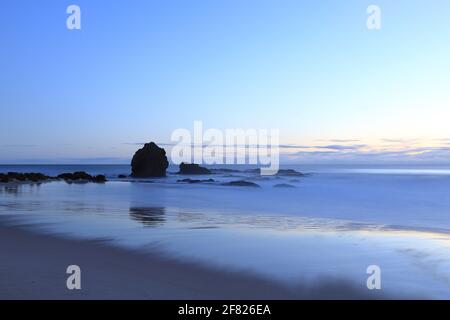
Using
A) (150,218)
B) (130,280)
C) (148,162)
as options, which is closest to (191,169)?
(148,162)

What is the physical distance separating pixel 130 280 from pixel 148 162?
146 ft

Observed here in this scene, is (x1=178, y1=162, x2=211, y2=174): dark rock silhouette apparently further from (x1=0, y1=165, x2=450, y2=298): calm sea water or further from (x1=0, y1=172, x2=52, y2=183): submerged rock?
(x1=0, y1=165, x2=450, y2=298): calm sea water

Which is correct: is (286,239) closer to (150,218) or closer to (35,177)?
(150,218)

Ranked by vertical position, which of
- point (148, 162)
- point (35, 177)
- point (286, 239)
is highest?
point (148, 162)

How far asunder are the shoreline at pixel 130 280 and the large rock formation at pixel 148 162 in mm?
41721

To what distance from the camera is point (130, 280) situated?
234 inches

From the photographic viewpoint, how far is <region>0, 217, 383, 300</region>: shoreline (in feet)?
17.5

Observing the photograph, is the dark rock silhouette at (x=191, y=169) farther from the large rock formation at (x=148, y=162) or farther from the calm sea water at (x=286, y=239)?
the calm sea water at (x=286, y=239)

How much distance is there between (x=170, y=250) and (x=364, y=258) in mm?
3671

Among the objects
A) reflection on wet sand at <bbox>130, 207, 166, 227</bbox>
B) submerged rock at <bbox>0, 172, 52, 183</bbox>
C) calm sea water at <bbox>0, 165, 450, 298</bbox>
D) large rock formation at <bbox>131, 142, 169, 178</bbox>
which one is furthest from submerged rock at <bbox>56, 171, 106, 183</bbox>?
reflection on wet sand at <bbox>130, 207, 166, 227</bbox>

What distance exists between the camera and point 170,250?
8.18 metres

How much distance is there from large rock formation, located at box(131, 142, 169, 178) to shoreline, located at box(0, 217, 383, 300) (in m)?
41.7

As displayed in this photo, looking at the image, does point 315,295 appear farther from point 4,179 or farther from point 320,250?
point 4,179
